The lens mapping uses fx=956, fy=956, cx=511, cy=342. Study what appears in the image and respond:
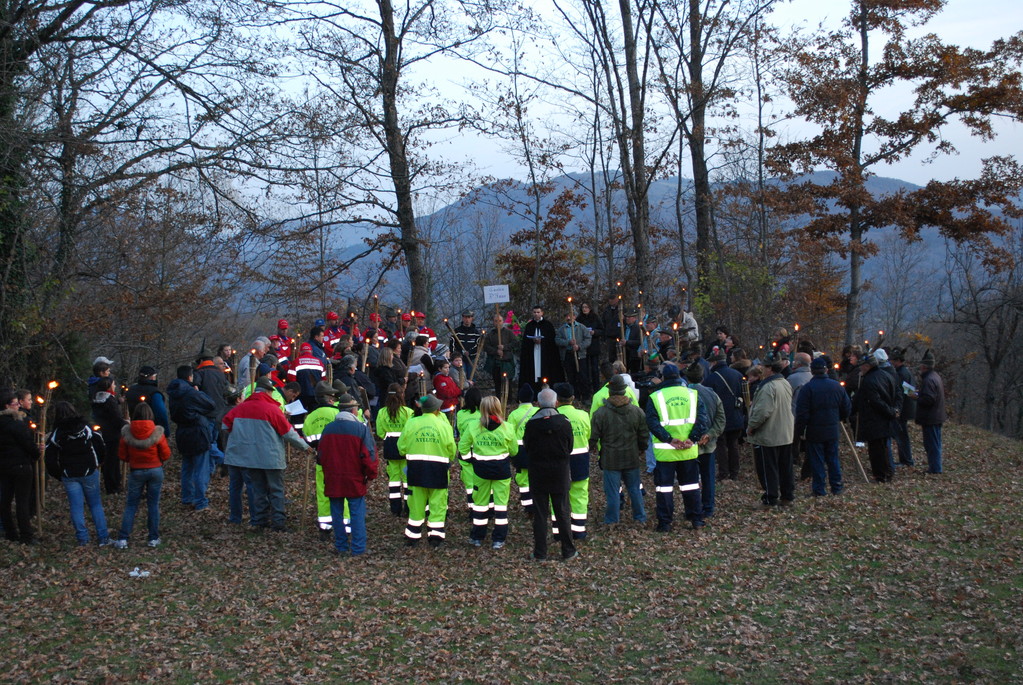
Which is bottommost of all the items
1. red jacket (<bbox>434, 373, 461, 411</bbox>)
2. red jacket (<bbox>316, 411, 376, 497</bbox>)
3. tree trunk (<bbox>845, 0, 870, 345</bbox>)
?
red jacket (<bbox>316, 411, 376, 497</bbox>)

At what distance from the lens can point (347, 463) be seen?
437 inches

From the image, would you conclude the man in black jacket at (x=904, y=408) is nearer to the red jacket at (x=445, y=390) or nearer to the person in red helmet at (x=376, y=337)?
the red jacket at (x=445, y=390)

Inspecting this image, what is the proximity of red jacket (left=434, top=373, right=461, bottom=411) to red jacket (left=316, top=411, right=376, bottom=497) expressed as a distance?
3.79 m

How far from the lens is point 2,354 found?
14438 mm

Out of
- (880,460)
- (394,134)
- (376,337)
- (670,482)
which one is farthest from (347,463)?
(394,134)

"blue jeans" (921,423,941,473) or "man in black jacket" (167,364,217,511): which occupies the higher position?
"man in black jacket" (167,364,217,511)

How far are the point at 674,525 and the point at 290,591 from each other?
16.3 ft

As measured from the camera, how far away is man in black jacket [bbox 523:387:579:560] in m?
10.7

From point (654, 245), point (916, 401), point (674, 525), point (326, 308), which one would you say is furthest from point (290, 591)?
point (654, 245)

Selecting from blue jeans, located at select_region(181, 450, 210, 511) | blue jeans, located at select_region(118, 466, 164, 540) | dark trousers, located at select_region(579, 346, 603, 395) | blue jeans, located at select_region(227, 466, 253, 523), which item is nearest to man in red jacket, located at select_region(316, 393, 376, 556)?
blue jeans, located at select_region(227, 466, 253, 523)

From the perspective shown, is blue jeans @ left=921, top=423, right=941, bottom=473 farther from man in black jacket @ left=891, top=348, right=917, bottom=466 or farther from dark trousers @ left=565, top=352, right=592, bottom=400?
dark trousers @ left=565, top=352, right=592, bottom=400

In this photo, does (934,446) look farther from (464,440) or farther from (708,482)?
(464,440)

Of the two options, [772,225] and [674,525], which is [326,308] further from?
[674,525]

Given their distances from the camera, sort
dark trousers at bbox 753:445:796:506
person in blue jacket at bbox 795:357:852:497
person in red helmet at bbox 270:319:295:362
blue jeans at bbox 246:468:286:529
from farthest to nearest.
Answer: person in red helmet at bbox 270:319:295:362 < person in blue jacket at bbox 795:357:852:497 < dark trousers at bbox 753:445:796:506 < blue jeans at bbox 246:468:286:529
